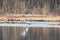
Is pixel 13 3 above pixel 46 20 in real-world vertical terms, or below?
above

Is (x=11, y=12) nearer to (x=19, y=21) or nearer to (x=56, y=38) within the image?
(x=19, y=21)

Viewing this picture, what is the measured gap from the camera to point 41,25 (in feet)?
11.9

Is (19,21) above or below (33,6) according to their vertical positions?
below

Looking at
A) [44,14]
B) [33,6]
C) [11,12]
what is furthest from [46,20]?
[11,12]

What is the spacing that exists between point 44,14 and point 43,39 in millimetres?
1279

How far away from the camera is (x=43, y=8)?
3725mm

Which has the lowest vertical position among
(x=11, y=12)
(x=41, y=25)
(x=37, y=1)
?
(x=41, y=25)

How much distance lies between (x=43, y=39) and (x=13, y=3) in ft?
4.97

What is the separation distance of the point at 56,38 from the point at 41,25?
1.06 meters

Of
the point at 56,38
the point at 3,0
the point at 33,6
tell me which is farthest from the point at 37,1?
the point at 56,38

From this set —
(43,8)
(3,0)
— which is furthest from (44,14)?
(3,0)

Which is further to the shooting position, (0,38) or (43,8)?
(43,8)

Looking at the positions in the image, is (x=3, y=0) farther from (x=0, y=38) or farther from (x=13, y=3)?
(x=0, y=38)

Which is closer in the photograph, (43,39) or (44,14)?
(43,39)
